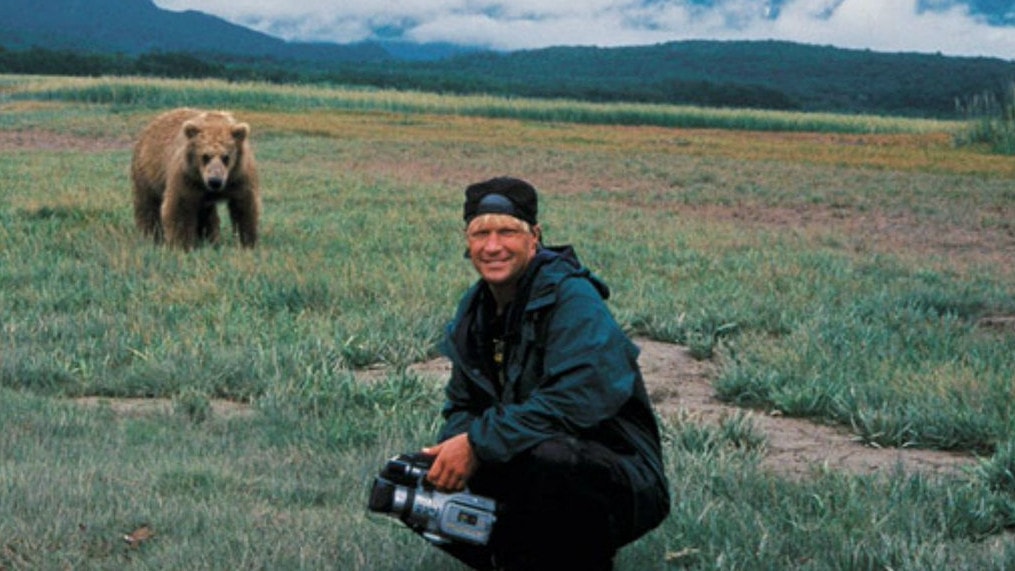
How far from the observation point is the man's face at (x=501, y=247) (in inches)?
139

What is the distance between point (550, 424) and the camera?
331cm

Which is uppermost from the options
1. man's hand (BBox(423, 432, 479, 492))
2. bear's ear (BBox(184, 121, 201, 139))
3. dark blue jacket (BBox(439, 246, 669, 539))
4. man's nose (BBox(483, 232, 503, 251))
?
man's nose (BBox(483, 232, 503, 251))

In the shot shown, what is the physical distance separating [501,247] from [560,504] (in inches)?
28.9

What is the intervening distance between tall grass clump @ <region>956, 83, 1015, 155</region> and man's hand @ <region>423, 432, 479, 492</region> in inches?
1233

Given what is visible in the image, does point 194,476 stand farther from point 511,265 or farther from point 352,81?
point 352,81

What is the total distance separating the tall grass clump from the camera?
3244 cm

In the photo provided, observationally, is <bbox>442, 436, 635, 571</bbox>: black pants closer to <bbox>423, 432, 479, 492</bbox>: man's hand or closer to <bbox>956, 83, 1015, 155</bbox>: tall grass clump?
<bbox>423, 432, 479, 492</bbox>: man's hand

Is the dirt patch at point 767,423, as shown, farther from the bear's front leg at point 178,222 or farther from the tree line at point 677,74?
the tree line at point 677,74

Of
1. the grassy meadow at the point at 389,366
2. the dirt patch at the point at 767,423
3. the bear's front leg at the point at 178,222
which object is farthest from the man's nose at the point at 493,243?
the bear's front leg at the point at 178,222

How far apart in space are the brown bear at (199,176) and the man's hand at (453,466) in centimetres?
715

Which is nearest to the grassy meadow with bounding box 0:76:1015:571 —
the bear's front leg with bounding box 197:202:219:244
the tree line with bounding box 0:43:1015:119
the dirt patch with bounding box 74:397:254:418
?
the dirt patch with bounding box 74:397:254:418

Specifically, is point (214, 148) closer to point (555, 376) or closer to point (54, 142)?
point (555, 376)

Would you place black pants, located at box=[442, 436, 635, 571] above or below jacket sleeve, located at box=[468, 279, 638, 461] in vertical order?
below

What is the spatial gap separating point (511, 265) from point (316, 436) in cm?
195
